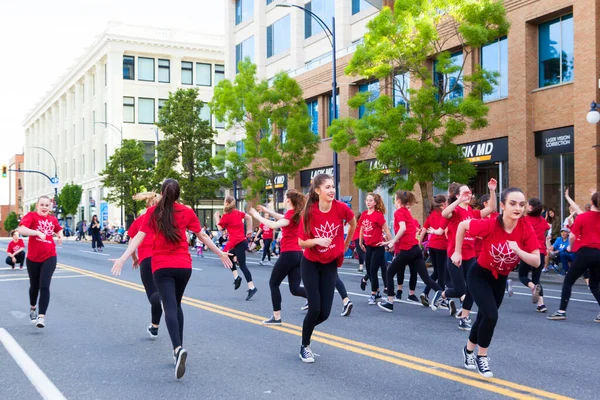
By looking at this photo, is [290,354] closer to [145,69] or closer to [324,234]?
[324,234]

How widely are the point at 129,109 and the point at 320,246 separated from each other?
218ft

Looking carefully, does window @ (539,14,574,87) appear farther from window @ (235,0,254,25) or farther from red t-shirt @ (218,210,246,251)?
window @ (235,0,254,25)

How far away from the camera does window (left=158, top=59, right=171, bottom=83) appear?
2835 inches

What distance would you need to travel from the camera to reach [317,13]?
38.0 meters

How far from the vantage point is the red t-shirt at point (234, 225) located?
12.9m

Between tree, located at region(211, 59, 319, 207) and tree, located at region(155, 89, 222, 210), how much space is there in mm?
8417

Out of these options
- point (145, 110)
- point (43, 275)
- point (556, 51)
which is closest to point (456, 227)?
Answer: point (43, 275)

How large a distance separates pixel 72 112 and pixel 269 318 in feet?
268

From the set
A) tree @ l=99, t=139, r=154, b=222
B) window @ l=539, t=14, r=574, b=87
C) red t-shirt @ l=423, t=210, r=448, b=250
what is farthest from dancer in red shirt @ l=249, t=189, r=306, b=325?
tree @ l=99, t=139, r=154, b=222

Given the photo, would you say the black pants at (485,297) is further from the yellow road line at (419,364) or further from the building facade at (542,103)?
the building facade at (542,103)

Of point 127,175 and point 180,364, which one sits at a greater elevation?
point 127,175

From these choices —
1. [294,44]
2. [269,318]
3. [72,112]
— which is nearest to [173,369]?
[269,318]

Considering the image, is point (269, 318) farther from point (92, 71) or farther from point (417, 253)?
point (92, 71)

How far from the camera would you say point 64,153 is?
90062mm
